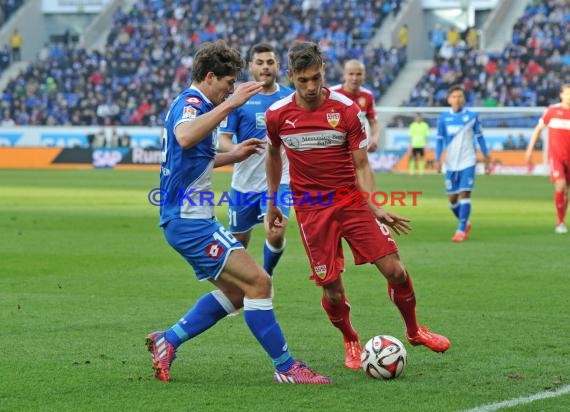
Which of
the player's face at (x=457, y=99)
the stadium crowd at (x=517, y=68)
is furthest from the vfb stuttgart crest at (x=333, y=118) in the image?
the stadium crowd at (x=517, y=68)

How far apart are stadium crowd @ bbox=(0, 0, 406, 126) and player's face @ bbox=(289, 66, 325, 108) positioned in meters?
39.8

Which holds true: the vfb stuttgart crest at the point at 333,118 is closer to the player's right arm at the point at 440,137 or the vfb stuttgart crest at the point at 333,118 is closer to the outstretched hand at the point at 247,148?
the outstretched hand at the point at 247,148

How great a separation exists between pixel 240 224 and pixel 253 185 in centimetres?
39

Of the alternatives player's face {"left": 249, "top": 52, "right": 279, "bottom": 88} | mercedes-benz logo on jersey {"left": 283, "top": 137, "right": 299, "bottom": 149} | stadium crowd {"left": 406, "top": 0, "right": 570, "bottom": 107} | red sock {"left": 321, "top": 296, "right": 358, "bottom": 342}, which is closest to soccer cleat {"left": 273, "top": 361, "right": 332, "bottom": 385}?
red sock {"left": 321, "top": 296, "right": 358, "bottom": 342}

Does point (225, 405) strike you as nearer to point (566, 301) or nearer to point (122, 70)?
point (566, 301)

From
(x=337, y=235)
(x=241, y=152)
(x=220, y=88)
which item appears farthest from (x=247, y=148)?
(x=337, y=235)

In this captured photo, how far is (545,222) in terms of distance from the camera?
65.0 feet

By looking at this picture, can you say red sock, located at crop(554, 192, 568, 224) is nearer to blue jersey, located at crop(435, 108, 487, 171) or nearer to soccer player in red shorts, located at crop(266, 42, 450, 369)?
blue jersey, located at crop(435, 108, 487, 171)

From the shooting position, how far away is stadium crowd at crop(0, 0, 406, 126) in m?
49.3

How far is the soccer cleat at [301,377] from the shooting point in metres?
6.82

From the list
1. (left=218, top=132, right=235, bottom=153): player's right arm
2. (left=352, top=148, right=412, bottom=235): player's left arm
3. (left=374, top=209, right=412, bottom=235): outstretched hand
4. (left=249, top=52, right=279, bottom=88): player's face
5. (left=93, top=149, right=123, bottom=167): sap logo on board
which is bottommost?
(left=93, top=149, right=123, bottom=167): sap logo on board

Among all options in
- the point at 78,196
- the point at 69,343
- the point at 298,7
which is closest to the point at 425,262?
the point at 69,343

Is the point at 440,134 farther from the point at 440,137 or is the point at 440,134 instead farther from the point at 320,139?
the point at 320,139

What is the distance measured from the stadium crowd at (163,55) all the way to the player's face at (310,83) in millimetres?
39822
